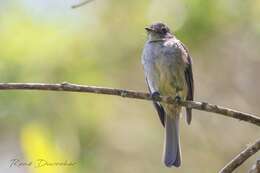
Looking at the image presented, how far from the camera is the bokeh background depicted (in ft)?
21.4

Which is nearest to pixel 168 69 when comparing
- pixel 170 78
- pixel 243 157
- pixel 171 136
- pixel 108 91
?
pixel 170 78

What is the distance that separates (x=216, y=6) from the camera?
6.65 m

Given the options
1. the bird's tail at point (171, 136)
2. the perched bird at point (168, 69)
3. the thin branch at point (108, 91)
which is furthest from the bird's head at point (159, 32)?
the thin branch at point (108, 91)

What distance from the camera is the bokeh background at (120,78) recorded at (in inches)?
257

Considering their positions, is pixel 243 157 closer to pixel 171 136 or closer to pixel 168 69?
pixel 168 69

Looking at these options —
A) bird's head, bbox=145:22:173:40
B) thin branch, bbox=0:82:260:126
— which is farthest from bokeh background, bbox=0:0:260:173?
thin branch, bbox=0:82:260:126

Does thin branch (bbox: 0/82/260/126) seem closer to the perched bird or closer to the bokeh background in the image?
the perched bird

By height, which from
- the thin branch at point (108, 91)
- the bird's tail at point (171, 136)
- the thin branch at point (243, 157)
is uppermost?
the thin branch at point (108, 91)

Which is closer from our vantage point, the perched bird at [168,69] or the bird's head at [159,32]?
the perched bird at [168,69]

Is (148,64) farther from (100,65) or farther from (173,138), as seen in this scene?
(100,65)

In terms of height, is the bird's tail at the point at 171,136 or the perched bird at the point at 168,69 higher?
the perched bird at the point at 168,69

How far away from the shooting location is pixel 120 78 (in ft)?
24.9

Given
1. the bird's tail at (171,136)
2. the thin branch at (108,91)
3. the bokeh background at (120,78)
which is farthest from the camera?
the bokeh background at (120,78)

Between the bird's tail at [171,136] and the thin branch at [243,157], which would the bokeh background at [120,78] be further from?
the thin branch at [243,157]
